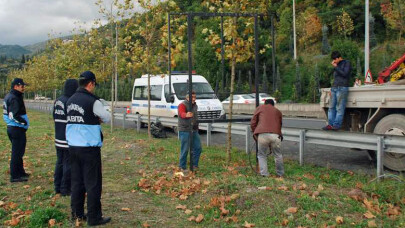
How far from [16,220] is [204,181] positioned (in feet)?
10.1

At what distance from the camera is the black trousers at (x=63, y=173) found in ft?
22.6

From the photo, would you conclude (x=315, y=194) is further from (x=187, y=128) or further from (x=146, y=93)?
(x=146, y=93)

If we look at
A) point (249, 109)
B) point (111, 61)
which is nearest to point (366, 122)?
point (111, 61)

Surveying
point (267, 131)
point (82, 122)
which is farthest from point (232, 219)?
point (267, 131)

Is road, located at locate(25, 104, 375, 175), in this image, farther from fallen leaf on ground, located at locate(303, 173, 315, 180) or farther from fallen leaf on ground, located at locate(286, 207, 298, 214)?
fallen leaf on ground, located at locate(286, 207, 298, 214)

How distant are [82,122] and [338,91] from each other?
6.02 m

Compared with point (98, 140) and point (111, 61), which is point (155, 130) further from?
point (98, 140)

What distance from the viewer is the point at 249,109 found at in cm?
3128

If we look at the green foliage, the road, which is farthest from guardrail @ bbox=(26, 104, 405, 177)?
the green foliage

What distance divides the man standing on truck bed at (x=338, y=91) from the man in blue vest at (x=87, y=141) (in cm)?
570

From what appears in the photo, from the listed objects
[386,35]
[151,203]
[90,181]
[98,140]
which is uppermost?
[386,35]

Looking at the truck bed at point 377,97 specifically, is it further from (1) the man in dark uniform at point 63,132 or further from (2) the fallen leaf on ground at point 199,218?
(1) the man in dark uniform at point 63,132

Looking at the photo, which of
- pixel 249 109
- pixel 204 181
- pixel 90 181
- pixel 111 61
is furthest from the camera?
pixel 249 109

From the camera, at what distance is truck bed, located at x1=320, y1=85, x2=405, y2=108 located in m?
8.16
